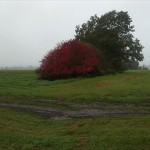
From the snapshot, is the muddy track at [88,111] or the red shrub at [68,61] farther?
the red shrub at [68,61]

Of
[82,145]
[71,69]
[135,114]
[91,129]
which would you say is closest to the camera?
[82,145]

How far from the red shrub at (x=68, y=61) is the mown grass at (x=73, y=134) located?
2672 centimetres

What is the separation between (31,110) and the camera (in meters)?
21.2

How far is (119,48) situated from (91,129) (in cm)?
4293

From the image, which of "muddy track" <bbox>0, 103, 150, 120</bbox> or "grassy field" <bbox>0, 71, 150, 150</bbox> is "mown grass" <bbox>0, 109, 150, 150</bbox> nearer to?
"grassy field" <bbox>0, 71, 150, 150</bbox>

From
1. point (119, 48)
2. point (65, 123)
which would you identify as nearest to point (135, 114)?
point (65, 123)

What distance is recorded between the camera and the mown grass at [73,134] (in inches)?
466

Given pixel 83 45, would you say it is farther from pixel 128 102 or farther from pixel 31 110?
pixel 31 110

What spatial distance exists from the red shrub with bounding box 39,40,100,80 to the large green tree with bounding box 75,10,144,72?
26.1 feet

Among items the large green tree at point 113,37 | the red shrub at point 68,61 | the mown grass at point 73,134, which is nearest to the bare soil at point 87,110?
the mown grass at point 73,134

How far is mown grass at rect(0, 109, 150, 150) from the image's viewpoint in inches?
466

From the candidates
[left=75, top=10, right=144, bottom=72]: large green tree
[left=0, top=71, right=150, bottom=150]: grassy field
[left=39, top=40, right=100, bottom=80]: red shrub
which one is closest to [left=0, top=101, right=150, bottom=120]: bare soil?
[left=0, top=71, right=150, bottom=150]: grassy field

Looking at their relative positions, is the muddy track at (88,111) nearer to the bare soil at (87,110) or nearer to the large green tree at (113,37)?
the bare soil at (87,110)

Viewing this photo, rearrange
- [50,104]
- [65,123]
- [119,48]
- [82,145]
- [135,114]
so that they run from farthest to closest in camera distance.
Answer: [119,48]
[50,104]
[135,114]
[65,123]
[82,145]
